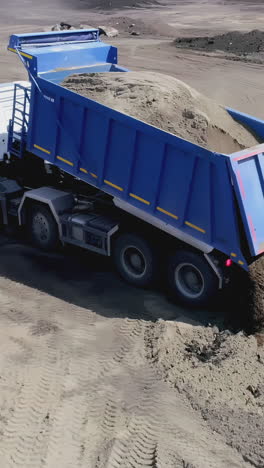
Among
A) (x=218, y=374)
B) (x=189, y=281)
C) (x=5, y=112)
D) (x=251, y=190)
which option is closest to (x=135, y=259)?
(x=189, y=281)

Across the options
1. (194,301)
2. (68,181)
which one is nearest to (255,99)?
(68,181)

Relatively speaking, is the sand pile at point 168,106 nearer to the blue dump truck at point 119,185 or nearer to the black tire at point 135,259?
the blue dump truck at point 119,185

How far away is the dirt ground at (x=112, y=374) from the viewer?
5.94 metres

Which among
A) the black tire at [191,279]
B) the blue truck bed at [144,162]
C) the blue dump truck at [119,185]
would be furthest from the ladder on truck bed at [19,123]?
the black tire at [191,279]

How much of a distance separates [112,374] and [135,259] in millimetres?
2471

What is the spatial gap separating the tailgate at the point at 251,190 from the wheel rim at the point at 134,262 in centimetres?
201

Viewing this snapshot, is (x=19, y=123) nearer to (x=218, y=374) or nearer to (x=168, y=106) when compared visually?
(x=168, y=106)

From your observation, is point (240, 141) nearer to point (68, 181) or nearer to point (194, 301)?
point (194, 301)

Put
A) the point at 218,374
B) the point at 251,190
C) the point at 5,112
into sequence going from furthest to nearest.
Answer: the point at 5,112 < the point at 251,190 < the point at 218,374

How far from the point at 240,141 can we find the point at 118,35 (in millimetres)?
24107

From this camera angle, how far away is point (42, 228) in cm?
1027

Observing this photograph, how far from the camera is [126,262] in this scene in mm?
9273

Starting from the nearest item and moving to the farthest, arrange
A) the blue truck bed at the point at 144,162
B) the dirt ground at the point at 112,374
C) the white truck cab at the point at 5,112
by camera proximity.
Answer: the dirt ground at the point at 112,374 < the blue truck bed at the point at 144,162 < the white truck cab at the point at 5,112

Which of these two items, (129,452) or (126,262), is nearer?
(129,452)
